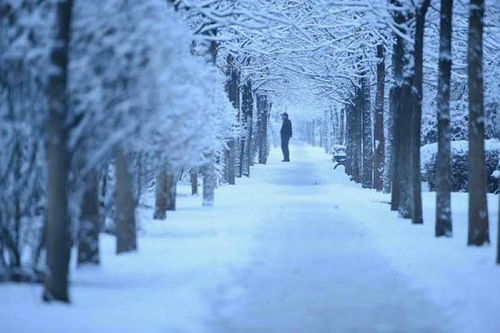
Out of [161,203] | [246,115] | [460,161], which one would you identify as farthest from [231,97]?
[161,203]

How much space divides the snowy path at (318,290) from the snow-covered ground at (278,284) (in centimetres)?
1

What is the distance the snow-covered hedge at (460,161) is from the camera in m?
24.6

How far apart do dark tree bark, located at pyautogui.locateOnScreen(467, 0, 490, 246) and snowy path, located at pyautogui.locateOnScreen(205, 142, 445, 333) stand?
156 cm

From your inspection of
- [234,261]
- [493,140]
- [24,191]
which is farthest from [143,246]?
[493,140]

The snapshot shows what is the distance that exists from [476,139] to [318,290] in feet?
12.7

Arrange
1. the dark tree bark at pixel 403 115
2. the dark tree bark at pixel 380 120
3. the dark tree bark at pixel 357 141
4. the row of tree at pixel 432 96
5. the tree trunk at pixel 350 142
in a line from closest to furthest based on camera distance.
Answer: the row of tree at pixel 432 96 → the dark tree bark at pixel 403 115 → the dark tree bark at pixel 380 120 → the dark tree bark at pixel 357 141 → the tree trunk at pixel 350 142

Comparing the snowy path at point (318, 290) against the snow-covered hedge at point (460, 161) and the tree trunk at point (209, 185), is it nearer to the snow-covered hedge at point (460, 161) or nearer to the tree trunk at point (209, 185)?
the tree trunk at point (209, 185)

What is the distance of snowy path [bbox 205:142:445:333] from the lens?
6.95 meters

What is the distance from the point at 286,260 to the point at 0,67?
192 inches

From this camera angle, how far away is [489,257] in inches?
392

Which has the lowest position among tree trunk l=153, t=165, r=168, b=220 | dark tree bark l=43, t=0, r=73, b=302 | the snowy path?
the snowy path

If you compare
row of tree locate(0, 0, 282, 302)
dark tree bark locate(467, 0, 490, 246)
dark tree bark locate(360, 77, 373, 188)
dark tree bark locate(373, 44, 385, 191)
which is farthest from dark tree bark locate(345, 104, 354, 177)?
row of tree locate(0, 0, 282, 302)

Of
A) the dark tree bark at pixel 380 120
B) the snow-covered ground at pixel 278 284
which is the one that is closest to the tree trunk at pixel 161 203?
the snow-covered ground at pixel 278 284

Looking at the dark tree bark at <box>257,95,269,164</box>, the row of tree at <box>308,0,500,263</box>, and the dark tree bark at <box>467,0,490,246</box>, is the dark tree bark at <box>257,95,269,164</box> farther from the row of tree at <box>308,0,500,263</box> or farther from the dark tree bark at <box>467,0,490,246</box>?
the dark tree bark at <box>467,0,490,246</box>
